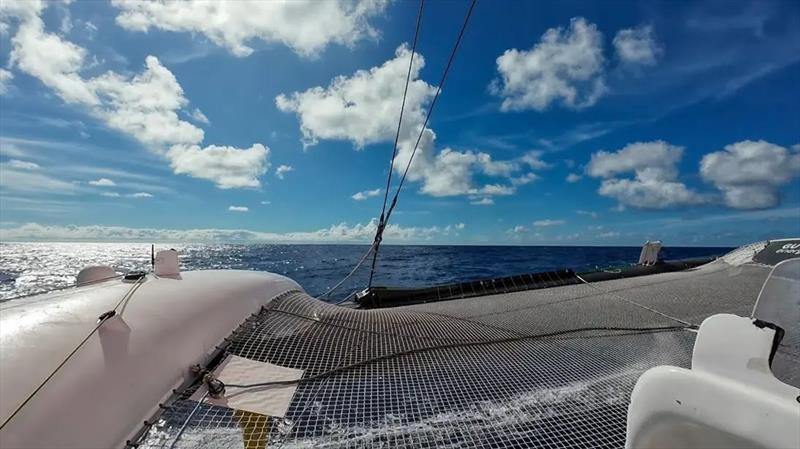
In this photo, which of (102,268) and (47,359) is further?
(102,268)

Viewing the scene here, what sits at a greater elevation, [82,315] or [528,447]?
[82,315]

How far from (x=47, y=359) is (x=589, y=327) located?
5.78 metres

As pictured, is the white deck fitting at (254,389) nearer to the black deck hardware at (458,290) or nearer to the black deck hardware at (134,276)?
the black deck hardware at (134,276)

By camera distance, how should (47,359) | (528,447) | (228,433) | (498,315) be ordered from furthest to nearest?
1. (498,315)
2. (528,447)
3. (228,433)
4. (47,359)

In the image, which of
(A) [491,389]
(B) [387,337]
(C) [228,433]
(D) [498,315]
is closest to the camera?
(C) [228,433]

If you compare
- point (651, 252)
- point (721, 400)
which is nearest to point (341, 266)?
point (651, 252)

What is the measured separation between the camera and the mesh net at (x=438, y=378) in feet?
8.32

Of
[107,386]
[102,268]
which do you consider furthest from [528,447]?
[102,268]

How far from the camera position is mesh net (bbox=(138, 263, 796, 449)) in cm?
254

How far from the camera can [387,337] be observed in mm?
4109

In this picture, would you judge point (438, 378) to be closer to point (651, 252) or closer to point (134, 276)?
point (134, 276)

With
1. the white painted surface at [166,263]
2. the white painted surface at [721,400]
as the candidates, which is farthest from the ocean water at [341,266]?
the white painted surface at [721,400]

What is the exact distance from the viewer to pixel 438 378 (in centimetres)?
339

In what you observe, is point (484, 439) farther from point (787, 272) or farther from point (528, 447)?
point (787, 272)
